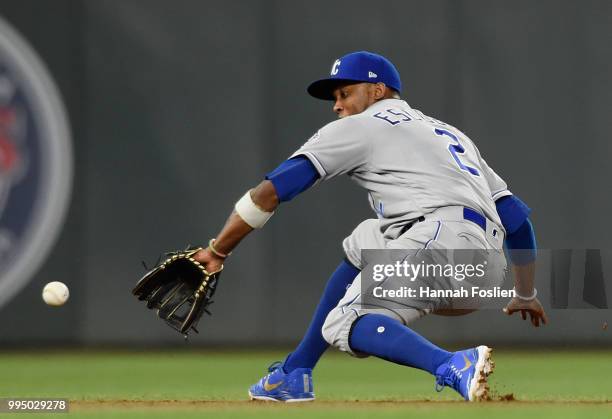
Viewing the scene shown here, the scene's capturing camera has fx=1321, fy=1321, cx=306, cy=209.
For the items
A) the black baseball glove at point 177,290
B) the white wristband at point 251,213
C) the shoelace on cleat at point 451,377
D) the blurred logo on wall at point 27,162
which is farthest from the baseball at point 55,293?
the blurred logo on wall at point 27,162

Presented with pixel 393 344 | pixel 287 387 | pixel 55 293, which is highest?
pixel 393 344

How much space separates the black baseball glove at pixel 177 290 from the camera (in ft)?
15.0


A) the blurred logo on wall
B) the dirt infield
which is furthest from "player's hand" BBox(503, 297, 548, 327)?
the blurred logo on wall

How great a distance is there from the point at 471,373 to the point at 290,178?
35.0 inches

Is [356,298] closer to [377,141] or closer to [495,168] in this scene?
[377,141]

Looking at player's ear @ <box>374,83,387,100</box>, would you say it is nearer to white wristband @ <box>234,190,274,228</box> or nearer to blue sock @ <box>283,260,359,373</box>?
blue sock @ <box>283,260,359,373</box>

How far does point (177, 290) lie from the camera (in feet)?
15.3

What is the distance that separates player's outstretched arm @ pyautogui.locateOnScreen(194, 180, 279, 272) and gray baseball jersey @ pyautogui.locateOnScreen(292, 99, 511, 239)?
7.0 inches

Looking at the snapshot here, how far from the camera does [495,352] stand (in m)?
8.27

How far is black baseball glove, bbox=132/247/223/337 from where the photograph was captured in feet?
15.0

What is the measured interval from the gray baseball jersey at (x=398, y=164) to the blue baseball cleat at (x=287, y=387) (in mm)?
720

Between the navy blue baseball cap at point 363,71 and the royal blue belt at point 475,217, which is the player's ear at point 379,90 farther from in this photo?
the royal blue belt at point 475,217

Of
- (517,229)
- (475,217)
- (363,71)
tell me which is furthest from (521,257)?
(363,71)
